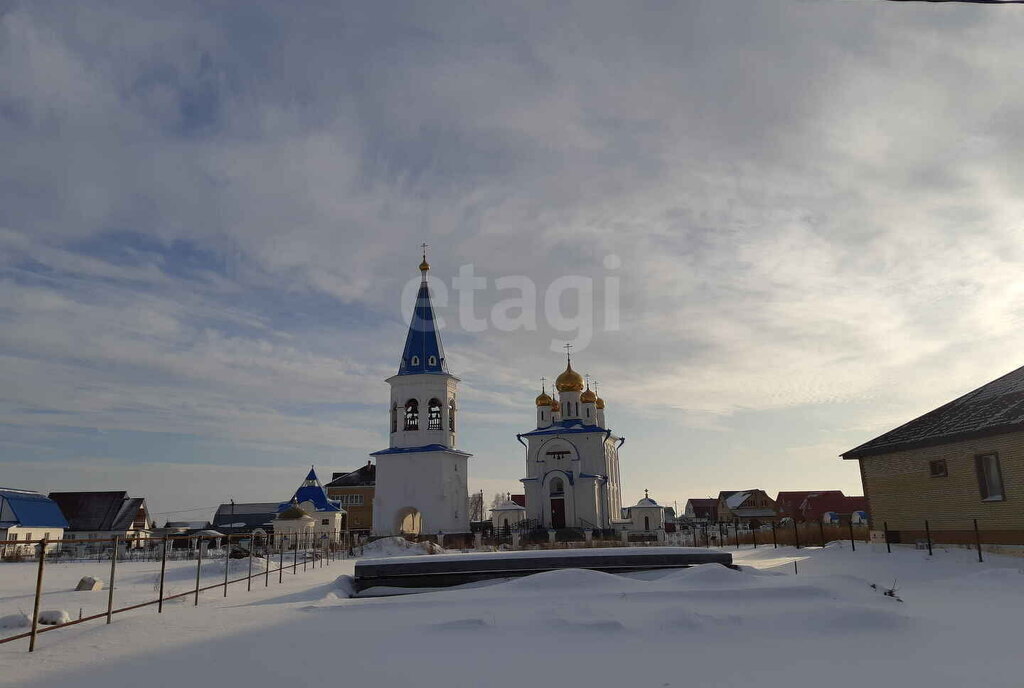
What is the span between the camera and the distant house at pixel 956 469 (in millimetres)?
16000

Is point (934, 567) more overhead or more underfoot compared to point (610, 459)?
more underfoot

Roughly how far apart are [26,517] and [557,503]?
30570mm

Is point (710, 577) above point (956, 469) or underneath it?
underneath

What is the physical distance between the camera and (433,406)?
37938 millimetres

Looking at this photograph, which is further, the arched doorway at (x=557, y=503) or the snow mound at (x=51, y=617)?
the arched doorway at (x=557, y=503)

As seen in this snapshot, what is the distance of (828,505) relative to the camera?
63.5m

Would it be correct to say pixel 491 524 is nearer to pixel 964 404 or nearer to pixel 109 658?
pixel 964 404

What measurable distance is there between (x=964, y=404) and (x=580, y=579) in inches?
534

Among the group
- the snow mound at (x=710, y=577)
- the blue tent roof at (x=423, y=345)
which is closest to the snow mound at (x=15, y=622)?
the snow mound at (x=710, y=577)

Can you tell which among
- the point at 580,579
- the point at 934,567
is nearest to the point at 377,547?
the point at 580,579

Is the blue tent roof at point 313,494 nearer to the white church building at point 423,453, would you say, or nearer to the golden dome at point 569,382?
the white church building at point 423,453

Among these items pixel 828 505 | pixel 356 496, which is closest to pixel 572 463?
pixel 356 496

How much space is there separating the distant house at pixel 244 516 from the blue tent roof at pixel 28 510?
68.1 ft

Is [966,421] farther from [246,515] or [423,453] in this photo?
[246,515]
